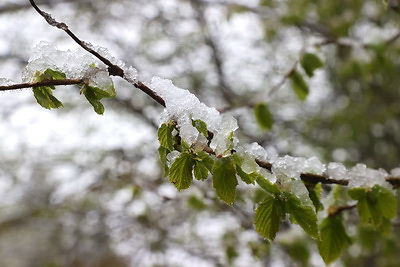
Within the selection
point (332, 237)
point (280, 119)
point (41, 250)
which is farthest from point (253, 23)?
point (41, 250)

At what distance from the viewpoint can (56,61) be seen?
88cm

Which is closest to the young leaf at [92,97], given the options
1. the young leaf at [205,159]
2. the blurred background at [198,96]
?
the young leaf at [205,159]

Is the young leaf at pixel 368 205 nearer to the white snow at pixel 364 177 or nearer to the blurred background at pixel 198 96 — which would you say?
the white snow at pixel 364 177

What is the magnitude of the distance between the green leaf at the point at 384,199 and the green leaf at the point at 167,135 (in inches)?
21.7

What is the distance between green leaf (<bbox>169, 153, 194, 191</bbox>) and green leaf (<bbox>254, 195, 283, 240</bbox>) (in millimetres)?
179

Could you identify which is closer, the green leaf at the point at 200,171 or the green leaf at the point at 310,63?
A: the green leaf at the point at 200,171

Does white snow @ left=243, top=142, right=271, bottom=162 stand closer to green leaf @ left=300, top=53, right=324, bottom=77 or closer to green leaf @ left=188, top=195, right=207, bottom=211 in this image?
green leaf @ left=300, top=53, right=324, bottom=77

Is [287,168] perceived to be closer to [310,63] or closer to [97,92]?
[97,92]

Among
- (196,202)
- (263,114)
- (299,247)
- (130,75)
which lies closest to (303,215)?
(130,75)

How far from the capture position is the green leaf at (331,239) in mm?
1112

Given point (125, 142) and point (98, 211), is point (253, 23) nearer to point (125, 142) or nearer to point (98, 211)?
point (125, 142)

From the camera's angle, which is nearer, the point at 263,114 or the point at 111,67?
the point at 111,67

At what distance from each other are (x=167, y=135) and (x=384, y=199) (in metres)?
0.60

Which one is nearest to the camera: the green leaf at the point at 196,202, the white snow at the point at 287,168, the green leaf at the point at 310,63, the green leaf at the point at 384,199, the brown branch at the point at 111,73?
the brown branch at the point at 111,73
